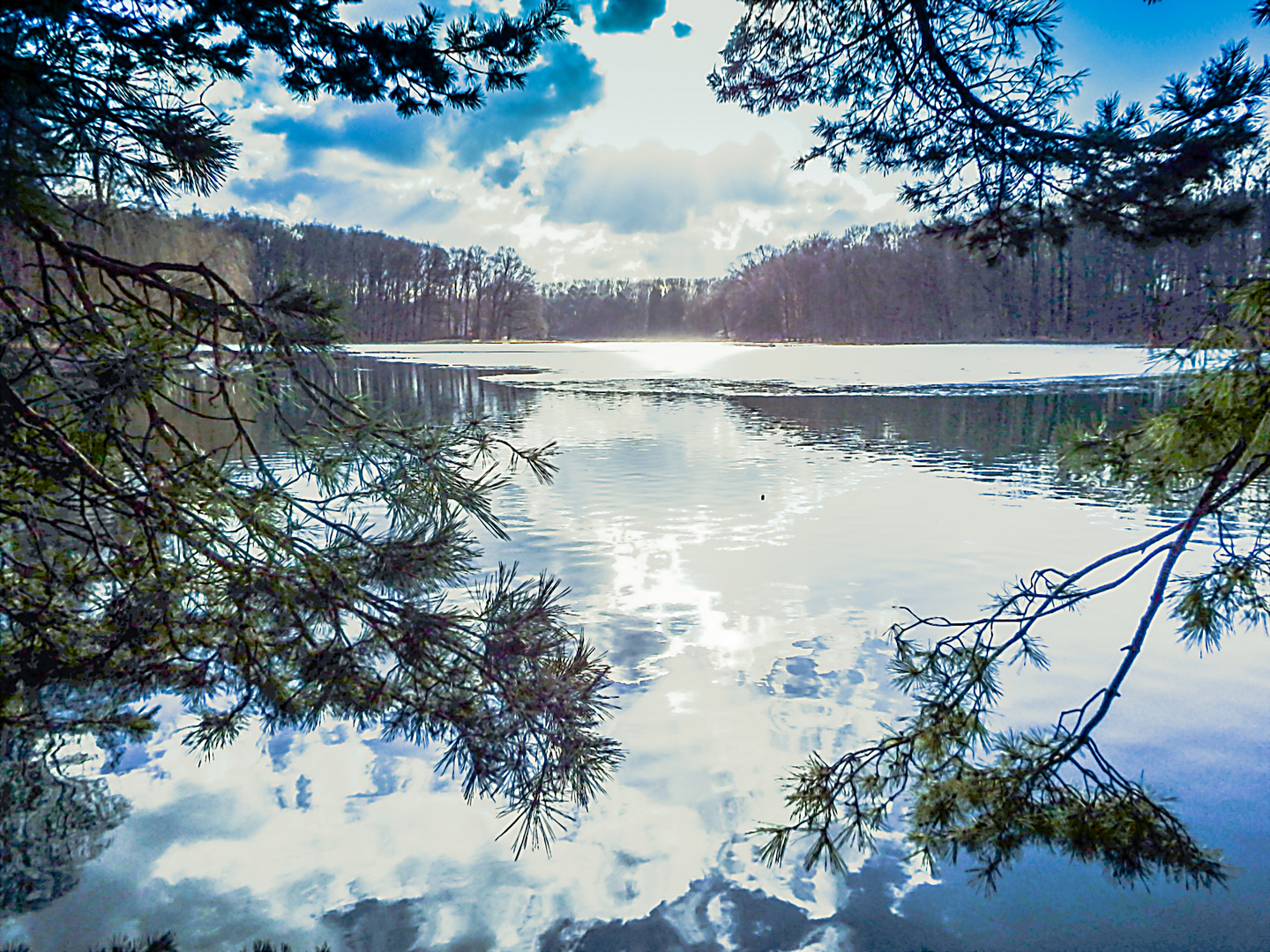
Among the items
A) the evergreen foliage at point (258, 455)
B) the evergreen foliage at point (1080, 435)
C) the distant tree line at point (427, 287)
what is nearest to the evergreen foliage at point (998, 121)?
the evergreen foliage at point (1080, 435)

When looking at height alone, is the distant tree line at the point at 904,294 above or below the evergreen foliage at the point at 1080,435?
above

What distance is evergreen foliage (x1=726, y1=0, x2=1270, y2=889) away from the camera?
2512mm

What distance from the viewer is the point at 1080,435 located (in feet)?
10.2

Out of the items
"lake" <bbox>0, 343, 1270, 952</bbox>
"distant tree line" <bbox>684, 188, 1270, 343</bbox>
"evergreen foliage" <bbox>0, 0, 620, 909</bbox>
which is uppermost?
"distant tree line" <bbox>684, 188, 1270, 343</bbox>

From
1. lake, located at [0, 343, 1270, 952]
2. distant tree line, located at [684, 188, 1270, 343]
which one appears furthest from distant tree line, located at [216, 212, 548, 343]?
lake, located at [0, 343, 1270, 952]

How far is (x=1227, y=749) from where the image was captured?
390cm

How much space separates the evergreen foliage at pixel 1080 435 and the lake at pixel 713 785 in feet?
0.67

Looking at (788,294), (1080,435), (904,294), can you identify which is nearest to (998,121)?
(1080,435)

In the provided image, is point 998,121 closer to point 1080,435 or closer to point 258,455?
point 1080,435

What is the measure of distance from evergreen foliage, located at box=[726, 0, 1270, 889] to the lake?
0.20 m

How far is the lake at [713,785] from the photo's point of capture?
9.41 ft

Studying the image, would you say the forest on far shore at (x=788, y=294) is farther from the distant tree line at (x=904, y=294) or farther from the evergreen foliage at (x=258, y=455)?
the evergreen foliage at (x=258, y=455)

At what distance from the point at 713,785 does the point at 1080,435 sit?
7.14ft

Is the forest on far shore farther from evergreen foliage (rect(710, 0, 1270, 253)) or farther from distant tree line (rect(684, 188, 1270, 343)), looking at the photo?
evergreen foliage (rect(710, 0, 1270, 253))
